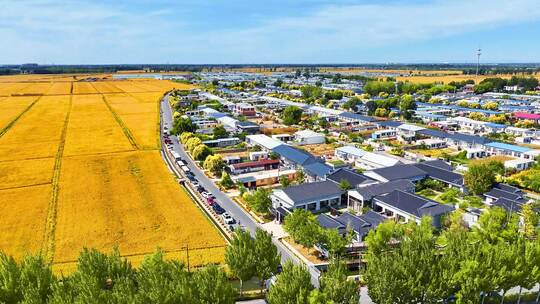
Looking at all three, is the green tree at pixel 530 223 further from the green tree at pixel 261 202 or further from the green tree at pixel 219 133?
the green tree at pixel 219 133

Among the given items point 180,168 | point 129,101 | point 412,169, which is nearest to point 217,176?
point 180,168

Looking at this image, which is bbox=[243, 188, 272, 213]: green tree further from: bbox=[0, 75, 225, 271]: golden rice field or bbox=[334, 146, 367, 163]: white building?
bbox=[334, 146, 367, 163]: white building

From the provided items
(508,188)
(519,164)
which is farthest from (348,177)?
(519,164)

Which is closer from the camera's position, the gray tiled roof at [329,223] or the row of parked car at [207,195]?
the gray tiled roof at [329,223]

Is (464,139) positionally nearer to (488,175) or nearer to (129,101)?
(488,175)

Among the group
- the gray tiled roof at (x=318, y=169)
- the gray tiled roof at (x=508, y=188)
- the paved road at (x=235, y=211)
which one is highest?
the gray tiled roof at (x=318, y=169)

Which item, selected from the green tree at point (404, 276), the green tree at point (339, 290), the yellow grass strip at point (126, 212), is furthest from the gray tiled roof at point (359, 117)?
the green tree at point (339, 290)

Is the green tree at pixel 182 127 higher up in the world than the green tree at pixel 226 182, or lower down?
higher up

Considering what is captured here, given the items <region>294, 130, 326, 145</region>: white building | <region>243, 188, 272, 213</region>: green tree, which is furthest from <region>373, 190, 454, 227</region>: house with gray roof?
<region>294, 130, 326, 145</region>: white building
